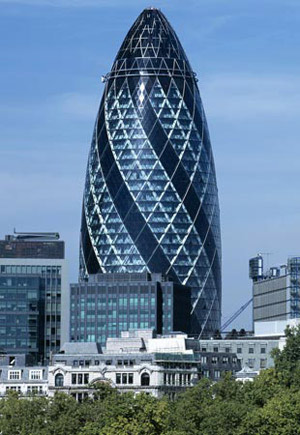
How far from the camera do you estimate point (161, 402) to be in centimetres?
17375

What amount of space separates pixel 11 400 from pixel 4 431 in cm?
1115

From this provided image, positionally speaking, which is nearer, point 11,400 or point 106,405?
→ point 106,405

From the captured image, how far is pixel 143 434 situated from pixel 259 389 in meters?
24.6

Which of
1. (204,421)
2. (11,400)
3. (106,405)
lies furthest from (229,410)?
(11,400)

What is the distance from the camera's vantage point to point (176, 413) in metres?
172

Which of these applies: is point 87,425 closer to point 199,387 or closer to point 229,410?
point 229,410

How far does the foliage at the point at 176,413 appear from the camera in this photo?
163000mm

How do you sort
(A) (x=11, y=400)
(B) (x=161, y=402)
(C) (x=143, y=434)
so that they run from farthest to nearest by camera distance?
(A) (x=11, y=400), (B) (x=161, y=402), (C) (x=143, y=434)

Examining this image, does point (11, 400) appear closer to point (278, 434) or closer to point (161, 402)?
point (161, 402)

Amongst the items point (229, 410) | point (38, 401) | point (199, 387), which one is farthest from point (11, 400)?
point (229, 410)

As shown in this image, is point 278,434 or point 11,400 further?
point 11,400

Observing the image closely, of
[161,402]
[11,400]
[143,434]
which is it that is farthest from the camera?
[11,400]

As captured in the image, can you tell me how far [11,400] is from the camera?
190 m

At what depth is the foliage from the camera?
16300 centimetres
